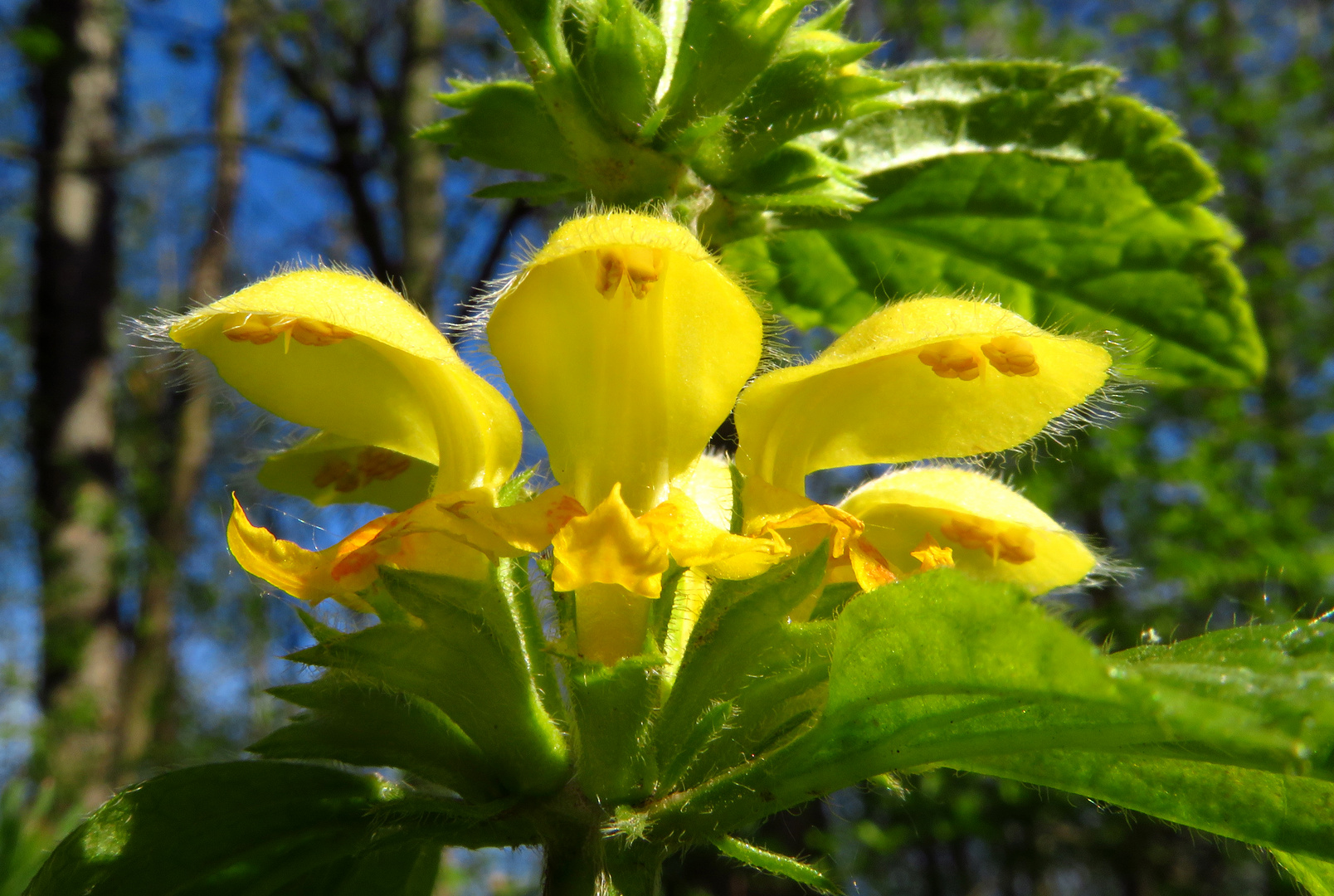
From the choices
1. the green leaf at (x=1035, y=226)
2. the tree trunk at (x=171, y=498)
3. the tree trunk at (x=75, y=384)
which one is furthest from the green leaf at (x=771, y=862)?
the tree trunk at (x=171, y=498)

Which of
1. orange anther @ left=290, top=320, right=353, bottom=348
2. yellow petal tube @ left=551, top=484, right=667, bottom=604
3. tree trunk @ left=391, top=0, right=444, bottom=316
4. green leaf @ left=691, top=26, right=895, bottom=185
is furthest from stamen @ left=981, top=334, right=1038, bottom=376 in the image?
tree trunk @ left=391, top=0, right=444, bottom=316

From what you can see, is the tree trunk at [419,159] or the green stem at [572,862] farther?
the tree trunk at [419,159]

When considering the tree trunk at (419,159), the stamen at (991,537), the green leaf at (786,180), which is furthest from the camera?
the tree trunk at (419,159)

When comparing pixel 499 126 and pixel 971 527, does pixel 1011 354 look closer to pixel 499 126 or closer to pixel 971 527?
pixel 971 527

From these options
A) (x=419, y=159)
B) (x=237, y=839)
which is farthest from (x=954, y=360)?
(x=419, y=159)

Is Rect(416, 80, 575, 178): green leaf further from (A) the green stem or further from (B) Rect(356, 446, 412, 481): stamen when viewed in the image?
(A) the green stem

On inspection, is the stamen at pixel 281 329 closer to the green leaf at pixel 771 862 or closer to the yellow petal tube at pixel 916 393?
the yellow petal tube at pixel 916 393

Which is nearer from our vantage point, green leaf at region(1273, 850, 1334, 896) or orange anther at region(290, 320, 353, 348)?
green leaf at region(1273, 850, 1334, 896)
